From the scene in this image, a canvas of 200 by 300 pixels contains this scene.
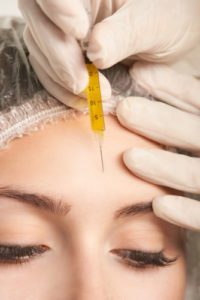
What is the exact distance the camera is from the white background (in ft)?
6.66

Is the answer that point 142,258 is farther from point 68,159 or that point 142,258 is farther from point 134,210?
point 68,159

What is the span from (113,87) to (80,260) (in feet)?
1.33

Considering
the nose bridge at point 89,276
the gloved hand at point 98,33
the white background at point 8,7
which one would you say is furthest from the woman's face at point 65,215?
the white background at point 8,7

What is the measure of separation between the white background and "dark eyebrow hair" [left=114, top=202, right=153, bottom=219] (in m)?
1.18

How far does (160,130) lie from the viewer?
118cm

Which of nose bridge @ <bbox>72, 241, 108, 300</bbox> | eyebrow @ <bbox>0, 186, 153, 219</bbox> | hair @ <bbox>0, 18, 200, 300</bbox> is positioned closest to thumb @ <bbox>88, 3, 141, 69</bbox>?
hair @ <bbox>0, 18, 200, 300</bbox>

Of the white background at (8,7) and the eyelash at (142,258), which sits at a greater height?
the white background at (8,7)

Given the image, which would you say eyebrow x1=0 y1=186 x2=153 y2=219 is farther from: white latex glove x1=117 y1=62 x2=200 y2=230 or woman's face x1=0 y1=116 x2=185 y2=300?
white latex glove x1=117 y1=62 x2=200 y2=230

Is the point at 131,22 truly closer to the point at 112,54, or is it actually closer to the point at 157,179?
the point at 112,54

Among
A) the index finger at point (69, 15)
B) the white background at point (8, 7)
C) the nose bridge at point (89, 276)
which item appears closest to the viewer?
the index finger at point (69, 15)

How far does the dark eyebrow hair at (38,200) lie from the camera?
1098 millimetres

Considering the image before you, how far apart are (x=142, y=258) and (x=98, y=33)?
0.54 m

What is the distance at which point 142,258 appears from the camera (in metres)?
1.20

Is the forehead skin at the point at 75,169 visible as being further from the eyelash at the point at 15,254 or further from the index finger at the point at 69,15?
the index finger at the point at 69,15
